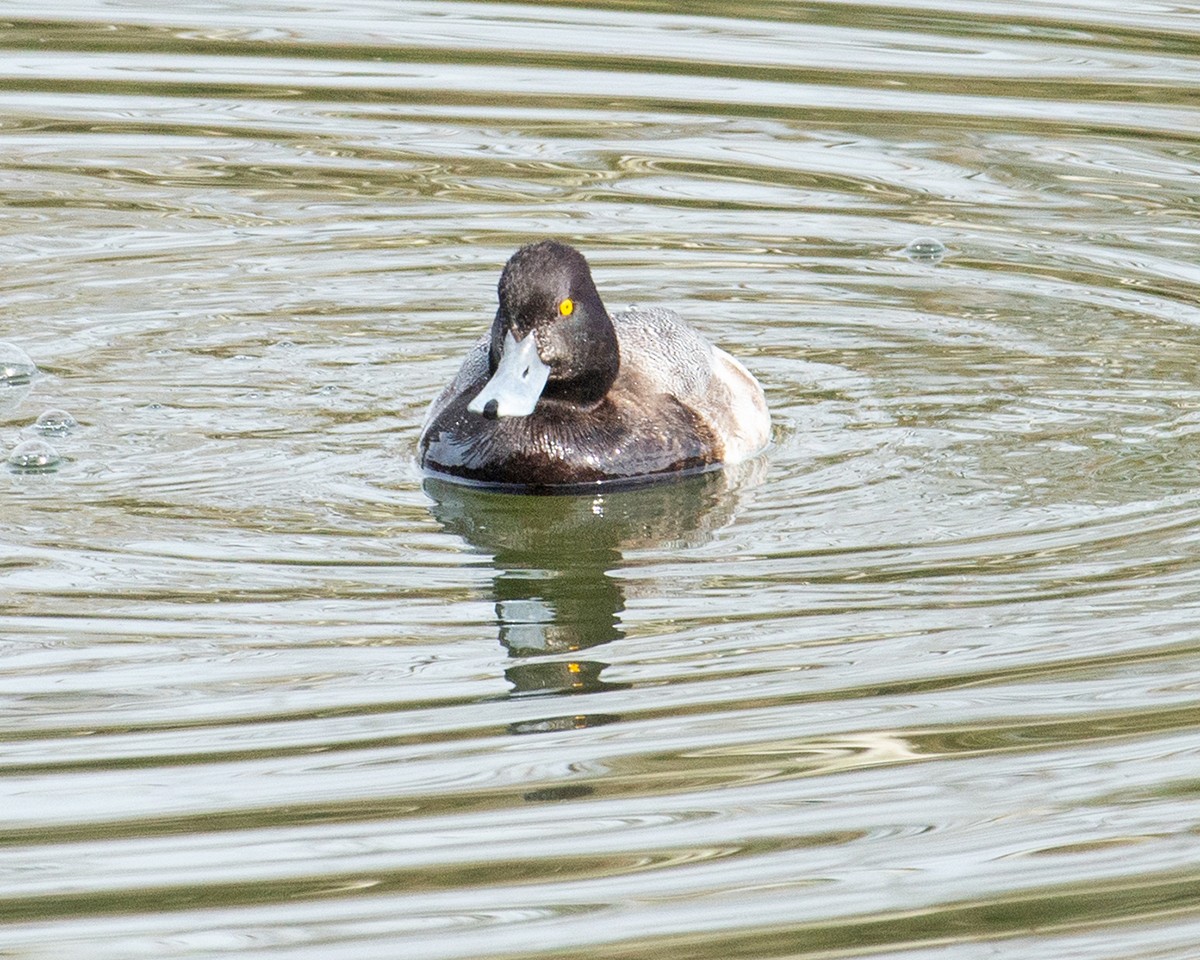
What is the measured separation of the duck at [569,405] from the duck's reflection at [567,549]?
9 centimetres

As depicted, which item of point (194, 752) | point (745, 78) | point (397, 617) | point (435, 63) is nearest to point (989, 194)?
point (745, 78)

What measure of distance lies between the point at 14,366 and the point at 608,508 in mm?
2849

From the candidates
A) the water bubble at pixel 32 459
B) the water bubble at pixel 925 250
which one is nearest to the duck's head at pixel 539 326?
the water bubble at pixel 32 459

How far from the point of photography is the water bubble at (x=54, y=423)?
9.09 metres

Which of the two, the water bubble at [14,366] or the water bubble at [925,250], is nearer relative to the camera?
the water bubble at [14,366]

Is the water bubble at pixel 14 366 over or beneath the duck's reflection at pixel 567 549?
over

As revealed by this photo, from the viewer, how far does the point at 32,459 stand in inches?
342

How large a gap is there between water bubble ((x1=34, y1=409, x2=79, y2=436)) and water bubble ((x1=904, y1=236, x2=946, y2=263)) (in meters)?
4.51

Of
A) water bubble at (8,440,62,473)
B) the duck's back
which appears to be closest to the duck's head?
the duck's back

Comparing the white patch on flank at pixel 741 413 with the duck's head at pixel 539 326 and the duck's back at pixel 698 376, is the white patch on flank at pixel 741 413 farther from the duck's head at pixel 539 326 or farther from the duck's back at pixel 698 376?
the duck's head at pixel 539 326

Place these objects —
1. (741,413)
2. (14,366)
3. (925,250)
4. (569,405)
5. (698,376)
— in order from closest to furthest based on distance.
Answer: (569,405), (741,413), (698,376), (14,366), (925,250)

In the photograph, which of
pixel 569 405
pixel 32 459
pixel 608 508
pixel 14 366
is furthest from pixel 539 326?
pixel 14 366

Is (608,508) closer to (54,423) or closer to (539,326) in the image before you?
(539,326)

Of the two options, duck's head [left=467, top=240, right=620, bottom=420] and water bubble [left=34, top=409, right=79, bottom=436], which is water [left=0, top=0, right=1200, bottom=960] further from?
duck's head [left=467, top=240, right=620, bottom=420]
